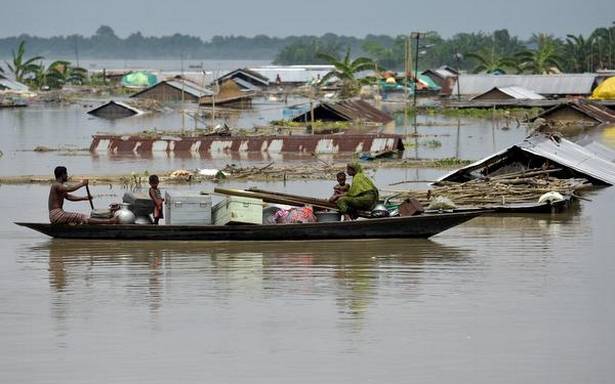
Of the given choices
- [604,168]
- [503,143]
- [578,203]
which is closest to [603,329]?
[578,203]

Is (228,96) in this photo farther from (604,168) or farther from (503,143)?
(604,168)

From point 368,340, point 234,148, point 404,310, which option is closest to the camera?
point 368,340

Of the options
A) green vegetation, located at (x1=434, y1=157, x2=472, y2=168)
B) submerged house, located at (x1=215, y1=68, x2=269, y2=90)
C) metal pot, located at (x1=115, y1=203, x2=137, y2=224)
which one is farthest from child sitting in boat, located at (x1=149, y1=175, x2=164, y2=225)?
submerged house, located at (x1=215, y1=68, x2=269, y2=90)

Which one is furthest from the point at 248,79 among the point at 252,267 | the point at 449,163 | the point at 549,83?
the point at 252,267

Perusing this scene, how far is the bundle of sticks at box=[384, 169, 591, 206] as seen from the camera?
17839mm

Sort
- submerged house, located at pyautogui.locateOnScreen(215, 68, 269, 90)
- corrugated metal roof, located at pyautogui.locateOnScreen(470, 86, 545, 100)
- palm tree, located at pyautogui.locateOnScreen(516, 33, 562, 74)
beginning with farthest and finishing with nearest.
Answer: submerged house, located at pyautogui.locateOnScreen(215, 68, 269, 90) → palm tree, located at pyautogui.locateOnScreen(516, 33, 562, 74) → corrugated metal roof, located at pyautogui.locateOnScreen(470, 86, 545, 100)

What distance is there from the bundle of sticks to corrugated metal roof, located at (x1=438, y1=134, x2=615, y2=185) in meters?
0.79

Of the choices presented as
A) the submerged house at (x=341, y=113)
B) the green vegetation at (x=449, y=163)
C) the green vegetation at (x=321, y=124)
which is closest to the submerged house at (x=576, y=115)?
the submerged house at (x=341, y=113)

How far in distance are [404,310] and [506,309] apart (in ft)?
3.39

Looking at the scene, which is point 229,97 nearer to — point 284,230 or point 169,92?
point 169,92

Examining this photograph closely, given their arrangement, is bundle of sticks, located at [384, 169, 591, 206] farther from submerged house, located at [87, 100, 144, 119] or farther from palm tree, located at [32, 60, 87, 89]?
palm tree, located at [32, 60, 87, 89]

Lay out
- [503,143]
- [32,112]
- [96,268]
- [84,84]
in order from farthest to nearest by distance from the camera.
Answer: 1. [84,84]
2. [32,112]
3. [503,143]
4. [96,268]

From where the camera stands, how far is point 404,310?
1211 centimetres

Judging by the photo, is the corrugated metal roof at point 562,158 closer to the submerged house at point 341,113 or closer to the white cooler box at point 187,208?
the white cooler box at point 187,208
